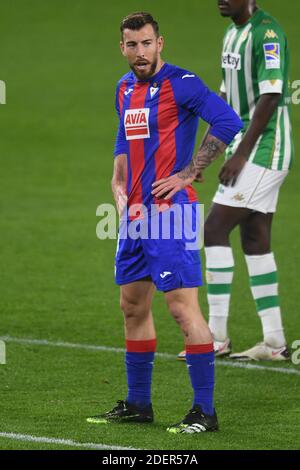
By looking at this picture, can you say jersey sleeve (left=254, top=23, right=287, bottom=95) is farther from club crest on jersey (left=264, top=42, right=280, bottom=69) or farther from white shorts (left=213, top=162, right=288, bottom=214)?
white shorts (left=213, top=162, right=288, bottom=214)

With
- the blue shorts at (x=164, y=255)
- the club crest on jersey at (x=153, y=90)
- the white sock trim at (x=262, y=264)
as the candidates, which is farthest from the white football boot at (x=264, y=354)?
the club crest on jersey at (x=153, y=90)

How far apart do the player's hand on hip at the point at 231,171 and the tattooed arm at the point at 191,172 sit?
5.31ft

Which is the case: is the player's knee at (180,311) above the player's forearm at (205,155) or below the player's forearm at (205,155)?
below

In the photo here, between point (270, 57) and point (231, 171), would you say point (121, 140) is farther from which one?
point (270, 57)

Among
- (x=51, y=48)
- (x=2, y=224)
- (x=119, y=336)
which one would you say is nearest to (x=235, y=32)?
(x=119, y=336)

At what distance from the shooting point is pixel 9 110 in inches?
966

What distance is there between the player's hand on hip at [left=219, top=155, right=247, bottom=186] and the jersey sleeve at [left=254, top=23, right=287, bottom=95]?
0.57 metres

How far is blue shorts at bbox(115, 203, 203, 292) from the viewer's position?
268 inches

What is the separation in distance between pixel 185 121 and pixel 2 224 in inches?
323

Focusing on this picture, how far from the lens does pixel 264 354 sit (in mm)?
8922

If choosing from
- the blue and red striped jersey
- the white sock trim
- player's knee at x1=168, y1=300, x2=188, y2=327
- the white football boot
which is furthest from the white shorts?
player's knee at x1=168, y1=300, x2=188, y2=327

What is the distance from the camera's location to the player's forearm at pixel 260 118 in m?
8.68

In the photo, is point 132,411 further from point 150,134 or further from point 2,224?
point 2,224

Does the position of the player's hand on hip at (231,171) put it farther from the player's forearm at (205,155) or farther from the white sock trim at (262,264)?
the player's forearm at (205,155)
